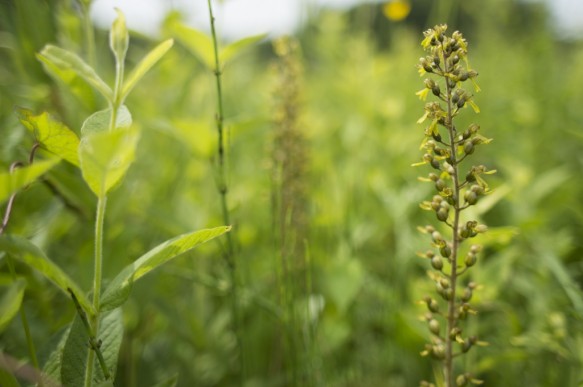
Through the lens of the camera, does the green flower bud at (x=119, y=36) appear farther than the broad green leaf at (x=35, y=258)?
Yes

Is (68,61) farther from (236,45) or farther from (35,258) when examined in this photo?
(236,45)

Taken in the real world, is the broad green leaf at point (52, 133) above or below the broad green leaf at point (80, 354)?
above

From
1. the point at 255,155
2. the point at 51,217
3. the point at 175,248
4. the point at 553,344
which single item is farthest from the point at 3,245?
the point at 255,155

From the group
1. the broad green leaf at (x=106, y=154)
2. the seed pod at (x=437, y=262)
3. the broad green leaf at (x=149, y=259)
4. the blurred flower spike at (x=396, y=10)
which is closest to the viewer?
the broad green leaf at (x=106, y=154)

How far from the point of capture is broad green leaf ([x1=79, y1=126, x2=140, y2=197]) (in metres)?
0.43

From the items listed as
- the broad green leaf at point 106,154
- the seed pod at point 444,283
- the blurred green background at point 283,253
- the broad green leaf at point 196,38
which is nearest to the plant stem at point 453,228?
the seed pod at point 444,283

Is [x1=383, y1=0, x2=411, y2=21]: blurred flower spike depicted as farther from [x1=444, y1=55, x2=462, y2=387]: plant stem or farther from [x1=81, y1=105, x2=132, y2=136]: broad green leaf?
[x1=81, y1=105, x2=132, y2=136]: broad green leaf

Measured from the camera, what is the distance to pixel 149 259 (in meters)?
0.54

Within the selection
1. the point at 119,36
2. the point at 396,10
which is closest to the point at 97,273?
the point at 119,36

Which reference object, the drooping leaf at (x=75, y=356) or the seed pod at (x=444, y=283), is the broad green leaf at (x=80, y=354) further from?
the seed pod at (x=444, y=283)

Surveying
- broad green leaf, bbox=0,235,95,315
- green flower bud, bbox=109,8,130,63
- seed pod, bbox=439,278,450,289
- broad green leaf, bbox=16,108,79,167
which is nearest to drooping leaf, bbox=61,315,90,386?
broad green leaf, bbox=0,235,95,315

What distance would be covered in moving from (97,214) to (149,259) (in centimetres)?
7

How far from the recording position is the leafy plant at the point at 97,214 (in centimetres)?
46

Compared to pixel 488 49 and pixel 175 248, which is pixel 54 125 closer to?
pixel 175 248
